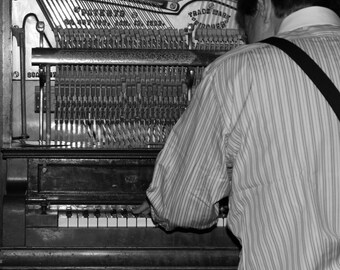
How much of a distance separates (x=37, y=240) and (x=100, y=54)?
803mm

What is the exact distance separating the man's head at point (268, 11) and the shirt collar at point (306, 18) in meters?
0.02

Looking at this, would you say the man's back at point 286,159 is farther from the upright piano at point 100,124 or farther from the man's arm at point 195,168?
the upright piano at point 100,124

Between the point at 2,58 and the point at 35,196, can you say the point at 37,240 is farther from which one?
the point at 2,58

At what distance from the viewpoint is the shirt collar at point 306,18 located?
219 cm

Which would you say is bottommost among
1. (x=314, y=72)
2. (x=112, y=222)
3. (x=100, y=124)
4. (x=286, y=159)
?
(x=112, y=222)

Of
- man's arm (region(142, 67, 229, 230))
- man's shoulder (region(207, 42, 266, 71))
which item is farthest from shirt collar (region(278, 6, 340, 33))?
man's arm (region(142, 67, 229, 230))

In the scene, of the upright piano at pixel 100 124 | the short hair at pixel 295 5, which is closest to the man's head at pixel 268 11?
the short hair at pixel 295 5

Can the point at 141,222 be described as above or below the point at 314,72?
below

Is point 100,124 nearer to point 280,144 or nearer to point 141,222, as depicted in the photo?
point 141,222

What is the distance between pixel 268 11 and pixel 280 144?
1.45ft

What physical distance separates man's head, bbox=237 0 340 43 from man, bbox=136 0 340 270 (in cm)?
1

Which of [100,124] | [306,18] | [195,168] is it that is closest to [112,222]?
[100,124]

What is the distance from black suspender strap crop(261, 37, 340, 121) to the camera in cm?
203

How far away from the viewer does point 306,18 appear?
7.19ft
